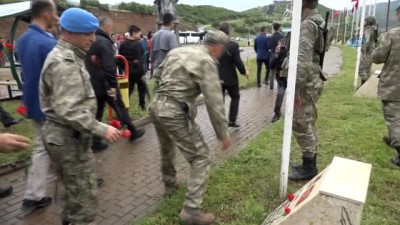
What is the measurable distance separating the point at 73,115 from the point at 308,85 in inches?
102

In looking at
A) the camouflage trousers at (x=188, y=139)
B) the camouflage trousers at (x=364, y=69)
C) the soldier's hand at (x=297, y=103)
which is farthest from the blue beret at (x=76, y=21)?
the camouflage trousers at (x=364, y=69)

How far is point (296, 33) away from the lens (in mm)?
3256

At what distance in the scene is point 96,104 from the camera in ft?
9.73

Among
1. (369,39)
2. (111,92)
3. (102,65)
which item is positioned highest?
(369,39)

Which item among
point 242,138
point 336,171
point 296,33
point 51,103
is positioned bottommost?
point 242,138

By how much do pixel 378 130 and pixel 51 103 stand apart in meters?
5.75

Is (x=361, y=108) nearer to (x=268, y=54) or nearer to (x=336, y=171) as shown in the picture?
(x=268, y=54)

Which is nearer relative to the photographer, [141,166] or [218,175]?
[218,175]

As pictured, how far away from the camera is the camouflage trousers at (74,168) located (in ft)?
8.89

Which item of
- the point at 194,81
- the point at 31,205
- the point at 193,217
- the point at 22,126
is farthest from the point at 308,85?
the point at 22,126

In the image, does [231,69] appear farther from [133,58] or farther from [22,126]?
[22,126]

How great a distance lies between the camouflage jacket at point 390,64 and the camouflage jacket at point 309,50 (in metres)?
1.41

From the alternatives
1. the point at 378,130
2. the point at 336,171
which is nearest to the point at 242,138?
the point at 378,130

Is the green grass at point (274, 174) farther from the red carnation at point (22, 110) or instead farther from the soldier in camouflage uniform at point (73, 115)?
the red carnation at point (22, 110)
